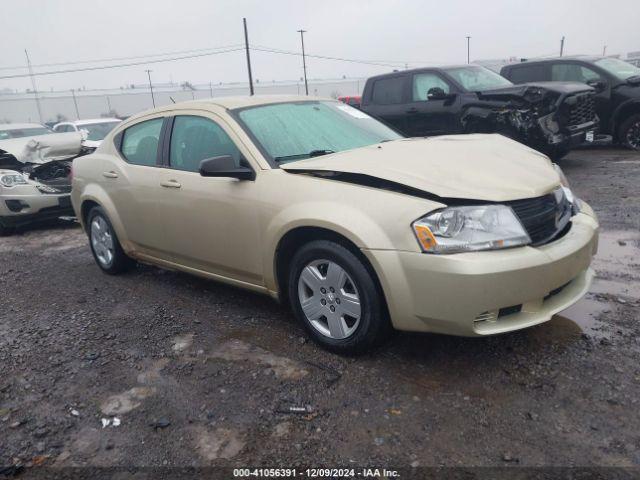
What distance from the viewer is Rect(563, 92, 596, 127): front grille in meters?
7.99

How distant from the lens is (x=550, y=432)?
95.7 inches

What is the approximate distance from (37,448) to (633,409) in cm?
291

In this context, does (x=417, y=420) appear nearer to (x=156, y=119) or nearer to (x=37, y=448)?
(x=37, y=448)

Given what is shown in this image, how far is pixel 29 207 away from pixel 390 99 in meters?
6.27

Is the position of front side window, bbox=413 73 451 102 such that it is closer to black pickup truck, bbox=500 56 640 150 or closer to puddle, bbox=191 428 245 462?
black pickup truck, bbox=500 56 640 150

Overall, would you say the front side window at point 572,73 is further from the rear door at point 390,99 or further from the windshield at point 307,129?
the windshield at point 307,129

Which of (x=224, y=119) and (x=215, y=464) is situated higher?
(x=224, y=119)

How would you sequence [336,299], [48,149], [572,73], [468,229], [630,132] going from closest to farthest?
1. [468,229]
2. [336,299]
3. [48,149]
4. [630,132]
5. [572,73]

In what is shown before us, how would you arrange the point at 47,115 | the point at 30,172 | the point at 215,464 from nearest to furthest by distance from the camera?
1. the point at 215,464
2. the point at 30,172
3. the point at 47,115

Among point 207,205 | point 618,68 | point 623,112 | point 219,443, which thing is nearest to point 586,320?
point 219,443

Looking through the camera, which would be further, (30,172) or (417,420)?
(30,172)

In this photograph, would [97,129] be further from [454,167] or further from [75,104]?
[75,104]

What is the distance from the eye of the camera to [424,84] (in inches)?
370

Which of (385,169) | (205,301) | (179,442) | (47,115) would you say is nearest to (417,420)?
(179,442)
